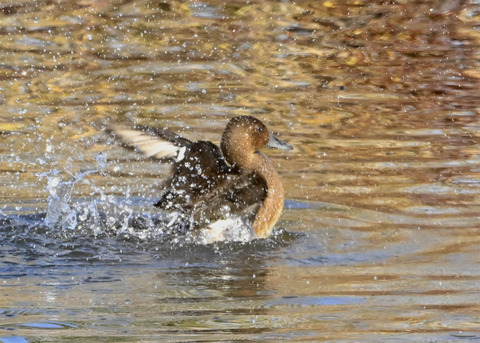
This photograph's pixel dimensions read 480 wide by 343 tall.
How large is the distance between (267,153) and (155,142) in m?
1.88

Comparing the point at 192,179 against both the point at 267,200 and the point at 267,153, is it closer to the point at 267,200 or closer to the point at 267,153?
the point at 267,200

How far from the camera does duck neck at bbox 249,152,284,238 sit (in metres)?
5.74

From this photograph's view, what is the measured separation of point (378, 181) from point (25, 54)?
4.87 meters

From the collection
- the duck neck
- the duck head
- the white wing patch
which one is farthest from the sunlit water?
the duck head

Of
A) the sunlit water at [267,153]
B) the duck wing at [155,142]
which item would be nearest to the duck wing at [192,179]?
the duck wing at [155,142]

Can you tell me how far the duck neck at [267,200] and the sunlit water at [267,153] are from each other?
0.10 meters

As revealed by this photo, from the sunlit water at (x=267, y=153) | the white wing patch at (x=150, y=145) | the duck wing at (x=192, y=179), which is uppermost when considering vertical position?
the white wing patch at (x=150, y=145)

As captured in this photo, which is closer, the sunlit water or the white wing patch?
the sunlit water

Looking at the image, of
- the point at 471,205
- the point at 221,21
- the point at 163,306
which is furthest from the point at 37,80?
the point at 163,306

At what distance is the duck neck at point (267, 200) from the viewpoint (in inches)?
226

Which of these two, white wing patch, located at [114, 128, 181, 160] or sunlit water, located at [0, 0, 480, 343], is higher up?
white wing patch, located at [114, 128, 181, 160]

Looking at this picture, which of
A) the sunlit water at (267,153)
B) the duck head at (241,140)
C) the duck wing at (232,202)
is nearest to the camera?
the sunlit water at (267,153)

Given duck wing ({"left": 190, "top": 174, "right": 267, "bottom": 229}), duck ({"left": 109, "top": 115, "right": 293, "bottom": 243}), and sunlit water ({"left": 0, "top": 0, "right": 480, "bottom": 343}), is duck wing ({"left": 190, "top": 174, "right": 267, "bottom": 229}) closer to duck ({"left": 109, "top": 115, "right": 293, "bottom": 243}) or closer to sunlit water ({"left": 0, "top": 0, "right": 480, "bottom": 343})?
duck ({"left": 109, "top": 115, "right": 293, "bottom": 243})

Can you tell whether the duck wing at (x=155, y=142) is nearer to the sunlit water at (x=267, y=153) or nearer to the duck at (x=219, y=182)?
the duck at (x=219, y=182)
